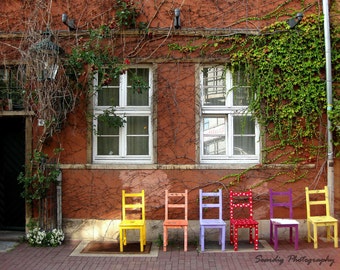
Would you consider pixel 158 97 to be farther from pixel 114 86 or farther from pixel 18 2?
pixel 18 2

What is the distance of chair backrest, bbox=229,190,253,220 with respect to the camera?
7.45 m

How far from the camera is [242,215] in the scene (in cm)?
800

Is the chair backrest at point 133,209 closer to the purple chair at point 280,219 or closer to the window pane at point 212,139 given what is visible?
the window pane at point 212,139

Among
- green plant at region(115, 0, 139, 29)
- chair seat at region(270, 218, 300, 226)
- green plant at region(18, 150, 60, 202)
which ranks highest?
green plant at region(115, 0, 139, 29)

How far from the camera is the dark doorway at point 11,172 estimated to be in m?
8.59

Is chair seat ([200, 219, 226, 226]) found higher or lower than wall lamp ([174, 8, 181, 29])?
lower

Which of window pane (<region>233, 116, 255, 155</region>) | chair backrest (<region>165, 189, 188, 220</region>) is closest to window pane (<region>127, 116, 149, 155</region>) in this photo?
chair backrest (<region>165, 189, 188, 220</region>)

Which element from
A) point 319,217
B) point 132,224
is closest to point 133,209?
point 132,224

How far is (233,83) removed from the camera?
829 cm

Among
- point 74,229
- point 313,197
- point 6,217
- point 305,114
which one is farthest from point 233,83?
point 6,217

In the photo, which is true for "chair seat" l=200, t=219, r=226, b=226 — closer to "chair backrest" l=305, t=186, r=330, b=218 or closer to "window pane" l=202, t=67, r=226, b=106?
"chair backrest" l=305, t=186, r=330, b=218

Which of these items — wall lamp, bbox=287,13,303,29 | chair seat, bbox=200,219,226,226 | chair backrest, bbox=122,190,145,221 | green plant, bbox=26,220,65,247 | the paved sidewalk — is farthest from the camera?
chair backrest, bbox=122,190,145,221

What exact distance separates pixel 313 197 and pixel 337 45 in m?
2.96

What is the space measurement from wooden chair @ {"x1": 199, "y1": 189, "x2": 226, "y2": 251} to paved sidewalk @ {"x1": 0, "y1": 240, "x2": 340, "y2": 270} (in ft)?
1.00
